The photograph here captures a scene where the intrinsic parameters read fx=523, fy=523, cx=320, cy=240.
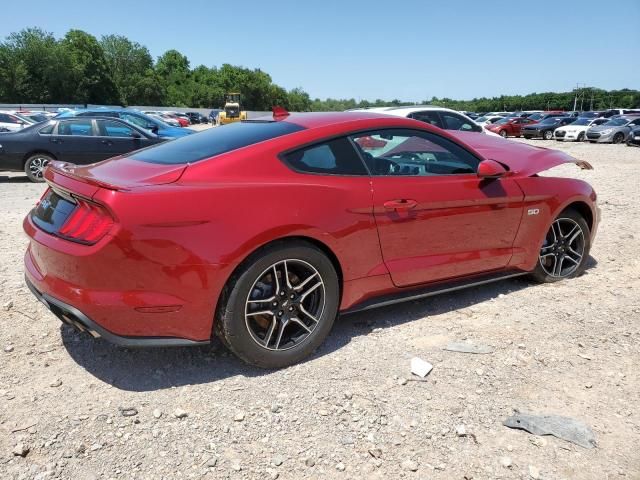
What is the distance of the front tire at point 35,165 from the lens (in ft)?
34.9

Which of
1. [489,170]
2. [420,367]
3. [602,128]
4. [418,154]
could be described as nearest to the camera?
[420,367]

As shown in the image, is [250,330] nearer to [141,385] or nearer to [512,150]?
[141,385]

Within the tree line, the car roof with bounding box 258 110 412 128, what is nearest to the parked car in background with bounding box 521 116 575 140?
the tree line

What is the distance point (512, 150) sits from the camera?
5.02 meters

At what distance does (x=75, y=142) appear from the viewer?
1084cm

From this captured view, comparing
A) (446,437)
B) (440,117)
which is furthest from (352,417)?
(440,117)

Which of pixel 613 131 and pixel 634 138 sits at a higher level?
pixel 613 131

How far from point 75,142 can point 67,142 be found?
154 mm

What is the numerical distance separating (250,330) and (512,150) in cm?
333

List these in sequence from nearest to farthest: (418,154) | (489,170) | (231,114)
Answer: (489,170), (418,154), (231,114)

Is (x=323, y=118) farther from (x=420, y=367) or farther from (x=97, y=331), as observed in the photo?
(x=97, y=331)

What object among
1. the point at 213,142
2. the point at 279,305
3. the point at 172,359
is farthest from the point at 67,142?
the point at 279,305

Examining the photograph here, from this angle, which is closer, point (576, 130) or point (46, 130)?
point (46, 130)

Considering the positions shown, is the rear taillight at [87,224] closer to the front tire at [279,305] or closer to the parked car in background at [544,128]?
the front tire at [279,305]
